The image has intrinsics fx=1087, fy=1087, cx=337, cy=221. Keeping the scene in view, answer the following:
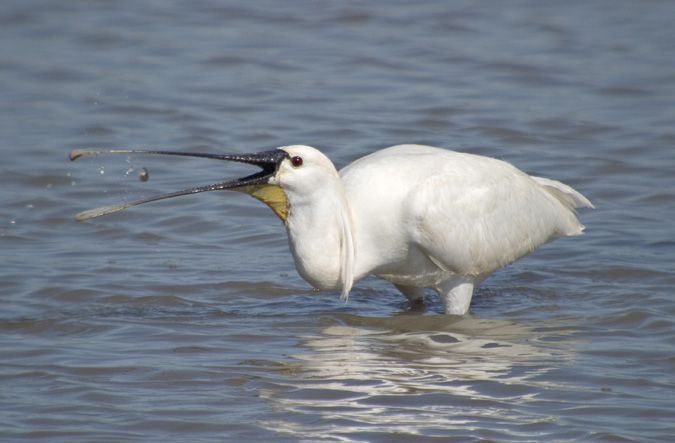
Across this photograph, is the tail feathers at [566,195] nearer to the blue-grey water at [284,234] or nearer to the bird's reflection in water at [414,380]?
the blue-grey water at [284,234]

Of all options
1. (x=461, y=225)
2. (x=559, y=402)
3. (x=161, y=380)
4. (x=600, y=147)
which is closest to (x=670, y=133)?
(x=600, y=147)

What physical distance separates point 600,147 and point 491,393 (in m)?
6.51

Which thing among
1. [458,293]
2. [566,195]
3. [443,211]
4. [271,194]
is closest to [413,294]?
[458,293]

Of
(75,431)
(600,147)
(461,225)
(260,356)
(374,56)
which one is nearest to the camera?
(75,431)

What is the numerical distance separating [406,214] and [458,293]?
92 cm

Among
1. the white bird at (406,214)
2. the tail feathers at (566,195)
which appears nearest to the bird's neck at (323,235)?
the white bird at (406,214)

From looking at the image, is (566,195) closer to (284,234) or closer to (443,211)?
(443,211)

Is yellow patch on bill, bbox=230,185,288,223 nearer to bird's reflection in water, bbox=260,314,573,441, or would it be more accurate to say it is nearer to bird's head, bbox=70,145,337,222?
bird's head, bbox=70,145,337,222

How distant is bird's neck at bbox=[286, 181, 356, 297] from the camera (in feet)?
22.5

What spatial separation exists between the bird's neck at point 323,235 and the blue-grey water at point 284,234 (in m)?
0.51

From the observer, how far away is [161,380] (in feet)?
20.7

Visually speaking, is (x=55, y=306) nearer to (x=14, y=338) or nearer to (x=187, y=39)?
(x=14, y=338)

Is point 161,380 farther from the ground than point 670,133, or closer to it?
closer to it

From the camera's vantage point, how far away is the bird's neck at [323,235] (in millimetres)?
6844
